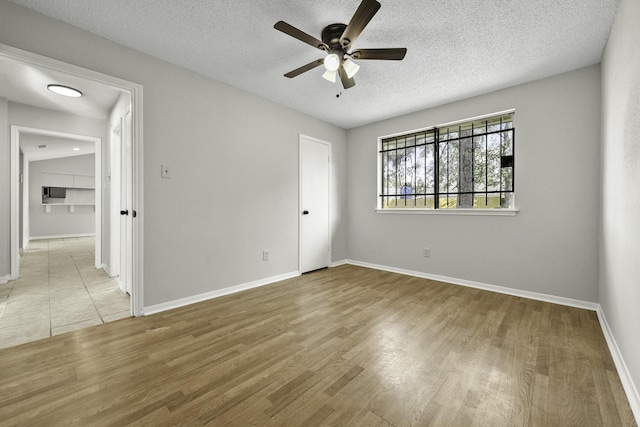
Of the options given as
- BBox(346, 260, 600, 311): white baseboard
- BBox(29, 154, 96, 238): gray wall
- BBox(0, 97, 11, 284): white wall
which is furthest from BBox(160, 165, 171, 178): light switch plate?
BBox(29, 154, 96, 238): gray wall

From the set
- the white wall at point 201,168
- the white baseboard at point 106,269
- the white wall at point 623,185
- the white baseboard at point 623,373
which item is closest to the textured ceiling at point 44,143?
the white baseboard at point 106,269

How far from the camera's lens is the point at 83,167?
908cm

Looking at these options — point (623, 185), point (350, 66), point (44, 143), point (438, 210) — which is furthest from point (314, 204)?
point (44, 143)

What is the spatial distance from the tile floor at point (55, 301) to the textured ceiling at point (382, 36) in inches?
99.7

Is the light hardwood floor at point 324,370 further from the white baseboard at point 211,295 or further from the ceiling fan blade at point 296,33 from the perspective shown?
the ceiling fan blade at point 296,33

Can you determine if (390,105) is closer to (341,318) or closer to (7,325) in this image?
(341,318)

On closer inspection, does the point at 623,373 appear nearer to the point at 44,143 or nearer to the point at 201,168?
the point at 201,168

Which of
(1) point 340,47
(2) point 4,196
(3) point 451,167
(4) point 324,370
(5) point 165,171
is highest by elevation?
(1) point 340,47

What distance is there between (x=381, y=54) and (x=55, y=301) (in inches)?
162

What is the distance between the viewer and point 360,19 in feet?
5.64

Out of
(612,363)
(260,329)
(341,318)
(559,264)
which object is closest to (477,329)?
(612,363)

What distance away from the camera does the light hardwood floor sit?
131cm

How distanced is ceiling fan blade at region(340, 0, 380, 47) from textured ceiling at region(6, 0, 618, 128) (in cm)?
19

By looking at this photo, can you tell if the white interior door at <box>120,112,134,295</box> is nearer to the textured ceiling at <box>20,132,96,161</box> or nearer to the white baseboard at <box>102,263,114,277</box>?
the white baseboard at <box>102,263,114,277</box>
